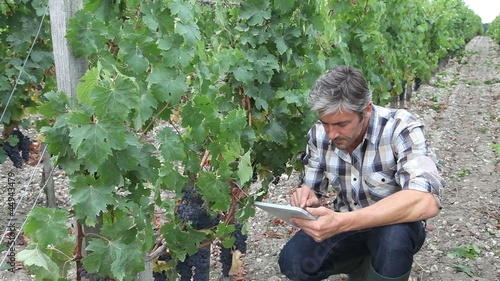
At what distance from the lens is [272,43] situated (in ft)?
10.3

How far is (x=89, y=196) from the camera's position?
1818 millimetres

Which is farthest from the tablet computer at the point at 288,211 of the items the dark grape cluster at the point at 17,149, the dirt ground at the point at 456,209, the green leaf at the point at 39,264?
the dark grape cluster at the point at 17,149

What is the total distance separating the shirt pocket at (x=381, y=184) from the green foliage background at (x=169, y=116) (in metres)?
0.53

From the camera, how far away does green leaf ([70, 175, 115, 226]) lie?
1801mm

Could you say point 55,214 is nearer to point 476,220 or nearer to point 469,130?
point 476,220

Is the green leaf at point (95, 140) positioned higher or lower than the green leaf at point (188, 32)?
lower

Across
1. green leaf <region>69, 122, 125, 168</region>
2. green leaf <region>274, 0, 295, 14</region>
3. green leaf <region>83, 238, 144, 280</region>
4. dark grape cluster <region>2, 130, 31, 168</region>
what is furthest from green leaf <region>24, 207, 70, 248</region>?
dark grape cluster <region>2, 130, 31, 168</region>

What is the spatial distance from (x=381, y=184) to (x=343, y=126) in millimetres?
417

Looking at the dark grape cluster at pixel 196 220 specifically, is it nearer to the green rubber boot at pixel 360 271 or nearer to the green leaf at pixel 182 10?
the green rubber boot at pixel 360 271

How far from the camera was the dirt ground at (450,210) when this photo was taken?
3916 mm

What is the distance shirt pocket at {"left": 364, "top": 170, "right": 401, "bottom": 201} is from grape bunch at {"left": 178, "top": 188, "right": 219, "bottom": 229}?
82 centimetres

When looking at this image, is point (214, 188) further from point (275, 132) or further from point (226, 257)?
point (226, 257)

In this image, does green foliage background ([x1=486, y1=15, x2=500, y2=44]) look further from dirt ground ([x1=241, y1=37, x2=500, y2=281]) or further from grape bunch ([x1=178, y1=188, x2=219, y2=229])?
grape bunch ([x1=178, y1=188, x2=219, y2=229])

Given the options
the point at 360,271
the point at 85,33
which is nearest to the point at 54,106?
the point at 85,33
